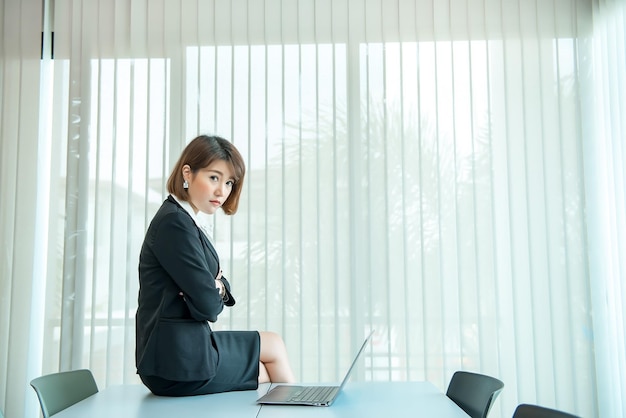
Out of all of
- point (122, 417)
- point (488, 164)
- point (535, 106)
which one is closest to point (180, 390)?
point (122, 417)

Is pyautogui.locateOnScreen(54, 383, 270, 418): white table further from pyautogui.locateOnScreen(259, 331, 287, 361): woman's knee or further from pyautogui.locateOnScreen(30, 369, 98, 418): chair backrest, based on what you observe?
pyautogui.locateOnScreen(259, 331, 287, 361): woman's knee

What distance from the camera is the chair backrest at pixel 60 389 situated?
197 centimetres

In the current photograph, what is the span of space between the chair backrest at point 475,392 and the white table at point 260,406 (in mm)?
127

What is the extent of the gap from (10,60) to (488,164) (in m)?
2.73

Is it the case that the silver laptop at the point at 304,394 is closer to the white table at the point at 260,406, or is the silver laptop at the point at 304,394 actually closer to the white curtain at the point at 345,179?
the white table at the point at 260,406

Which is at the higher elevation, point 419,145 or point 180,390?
point 419,145

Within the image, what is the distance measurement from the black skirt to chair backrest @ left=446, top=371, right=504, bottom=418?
674 mm

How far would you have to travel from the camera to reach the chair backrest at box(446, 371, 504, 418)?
1896 mm

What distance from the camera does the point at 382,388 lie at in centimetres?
206

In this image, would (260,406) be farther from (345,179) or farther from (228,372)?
(345,179)

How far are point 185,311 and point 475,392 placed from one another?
940 millimetres

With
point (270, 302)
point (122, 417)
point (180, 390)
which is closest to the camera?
point (122, 417)

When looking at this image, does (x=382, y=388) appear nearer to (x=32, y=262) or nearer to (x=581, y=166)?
(x=581, y=166)

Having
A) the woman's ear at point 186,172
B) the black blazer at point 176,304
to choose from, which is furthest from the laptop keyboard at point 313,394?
the woman's ear at point 186,172
